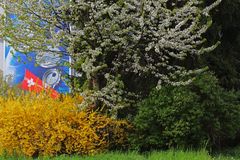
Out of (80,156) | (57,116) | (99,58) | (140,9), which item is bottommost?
(80,156)

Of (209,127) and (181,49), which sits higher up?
(181,49)

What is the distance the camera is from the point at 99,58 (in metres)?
9.24

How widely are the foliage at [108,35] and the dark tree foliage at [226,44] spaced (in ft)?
6.09

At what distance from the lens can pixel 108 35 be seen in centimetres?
881

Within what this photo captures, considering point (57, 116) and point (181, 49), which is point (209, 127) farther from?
point (57, 116)

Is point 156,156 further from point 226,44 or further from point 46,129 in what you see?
point 226,44

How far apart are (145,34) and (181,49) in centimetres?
64

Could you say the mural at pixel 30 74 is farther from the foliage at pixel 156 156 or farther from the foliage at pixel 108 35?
the foliage at pixel 156 156

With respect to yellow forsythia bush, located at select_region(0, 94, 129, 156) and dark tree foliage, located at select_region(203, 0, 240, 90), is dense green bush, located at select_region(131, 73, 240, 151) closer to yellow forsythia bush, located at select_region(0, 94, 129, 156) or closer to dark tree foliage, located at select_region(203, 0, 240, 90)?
yellow forsythia bush, located at select_region(0, 94, 129, 156)

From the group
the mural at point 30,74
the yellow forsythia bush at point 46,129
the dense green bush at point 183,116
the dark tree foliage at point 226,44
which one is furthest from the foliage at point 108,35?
the mural at point 30,74

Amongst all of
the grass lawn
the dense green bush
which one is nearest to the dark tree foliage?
the dense green bush

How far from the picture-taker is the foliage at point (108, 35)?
8.69 m

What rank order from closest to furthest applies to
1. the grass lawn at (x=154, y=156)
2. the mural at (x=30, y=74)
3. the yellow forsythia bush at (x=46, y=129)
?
the grass lawn at (x=154, y=156), the yellow forsythia bush at (x=46, y=129), the mural at (x=30, y=74)

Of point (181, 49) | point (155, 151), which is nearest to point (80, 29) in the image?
point (181, 49)
